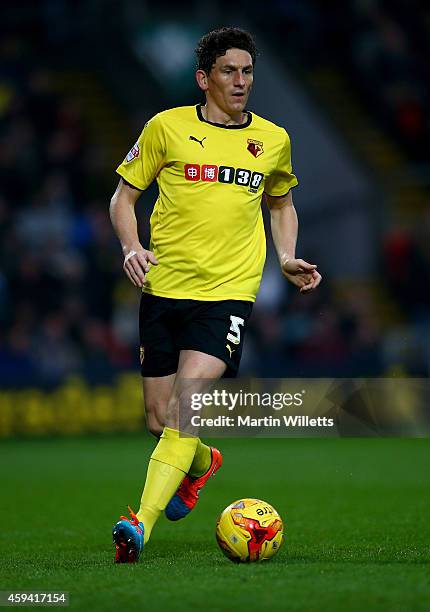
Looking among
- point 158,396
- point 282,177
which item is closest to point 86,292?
point 282,177

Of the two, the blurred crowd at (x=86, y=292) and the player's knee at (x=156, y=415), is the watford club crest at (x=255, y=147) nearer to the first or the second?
the player's knee at (x=156, y=415)

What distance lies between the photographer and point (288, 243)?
6766 millimetres

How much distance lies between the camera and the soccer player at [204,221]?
6320mm

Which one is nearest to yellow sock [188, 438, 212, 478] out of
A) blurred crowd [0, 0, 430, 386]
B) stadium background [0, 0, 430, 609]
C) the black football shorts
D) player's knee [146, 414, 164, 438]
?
player's knee [146, 414, 164, 438]

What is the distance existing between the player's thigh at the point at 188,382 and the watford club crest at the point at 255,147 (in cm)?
109

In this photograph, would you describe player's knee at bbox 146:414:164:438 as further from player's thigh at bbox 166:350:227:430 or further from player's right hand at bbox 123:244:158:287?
player's right hand at bbox 123:244:158:287

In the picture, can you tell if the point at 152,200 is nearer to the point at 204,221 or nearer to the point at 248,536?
the point at 204,221

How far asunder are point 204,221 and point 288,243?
1.99ft

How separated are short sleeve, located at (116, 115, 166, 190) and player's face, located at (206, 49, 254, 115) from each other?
0.35m

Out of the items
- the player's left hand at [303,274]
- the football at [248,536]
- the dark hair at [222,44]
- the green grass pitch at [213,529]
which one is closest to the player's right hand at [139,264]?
the player's left hand at [303,274]

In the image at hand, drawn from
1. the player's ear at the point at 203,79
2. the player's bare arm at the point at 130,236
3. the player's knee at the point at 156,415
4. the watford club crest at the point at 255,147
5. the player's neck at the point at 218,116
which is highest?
the player's ear at the point at 203,79

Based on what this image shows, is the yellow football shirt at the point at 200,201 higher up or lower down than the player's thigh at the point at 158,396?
higher up

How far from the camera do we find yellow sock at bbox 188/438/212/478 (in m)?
6.86

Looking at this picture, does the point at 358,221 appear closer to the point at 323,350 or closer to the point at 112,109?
the point at 323,350
